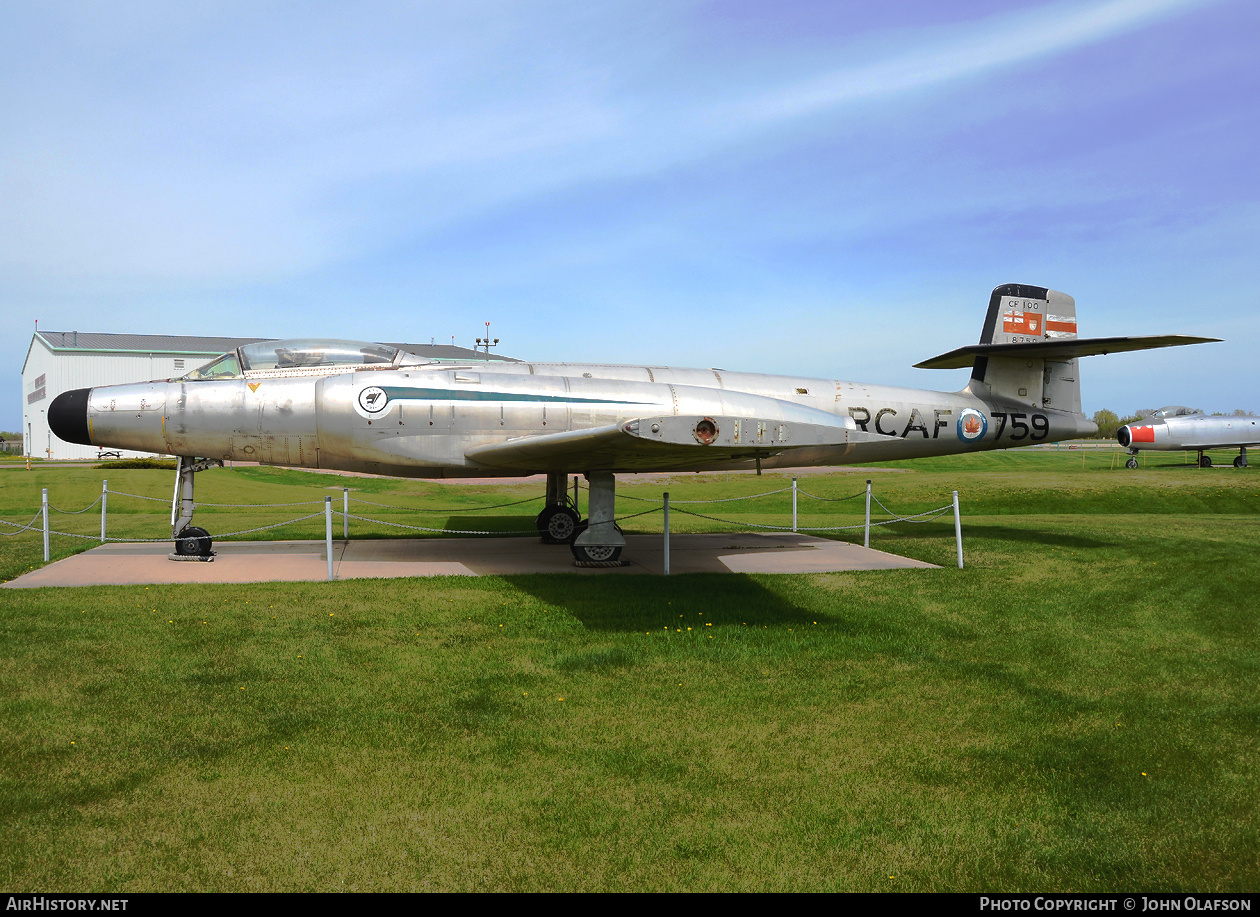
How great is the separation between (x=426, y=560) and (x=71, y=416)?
17.7ft

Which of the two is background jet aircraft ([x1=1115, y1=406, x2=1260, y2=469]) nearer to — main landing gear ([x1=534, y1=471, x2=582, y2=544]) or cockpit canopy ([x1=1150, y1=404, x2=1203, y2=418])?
cockpit canopy ([x1=1150, y1=404, x2=1203, y2=418])

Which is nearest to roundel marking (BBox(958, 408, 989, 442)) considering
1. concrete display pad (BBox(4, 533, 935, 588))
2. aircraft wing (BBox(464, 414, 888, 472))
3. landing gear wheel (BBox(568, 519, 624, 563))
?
concrete display pad (BBox(4, 533, 935, 588))

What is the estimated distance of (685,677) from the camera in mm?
6438

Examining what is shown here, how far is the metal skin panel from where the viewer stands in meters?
39.2

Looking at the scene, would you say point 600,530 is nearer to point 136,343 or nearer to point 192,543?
point 192,543

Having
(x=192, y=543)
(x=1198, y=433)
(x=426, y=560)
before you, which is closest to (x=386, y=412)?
(x=426, y=560)

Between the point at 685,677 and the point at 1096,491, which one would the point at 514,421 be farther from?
the point at 1096,491

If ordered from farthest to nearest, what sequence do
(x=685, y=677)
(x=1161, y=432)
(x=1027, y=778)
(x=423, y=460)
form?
(x=1161, y=432) < (x=423, y=460) < (x=685, y=677) < (x=1027, y=778)

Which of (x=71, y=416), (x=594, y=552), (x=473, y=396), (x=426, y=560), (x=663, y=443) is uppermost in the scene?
(x=473, y=396)

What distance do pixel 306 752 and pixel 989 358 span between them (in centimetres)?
1334

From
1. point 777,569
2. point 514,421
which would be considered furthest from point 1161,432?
point 514,421

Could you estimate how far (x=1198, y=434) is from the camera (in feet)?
129

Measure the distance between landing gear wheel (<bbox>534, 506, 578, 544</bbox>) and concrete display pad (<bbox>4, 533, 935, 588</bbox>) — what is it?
0.22 metres
